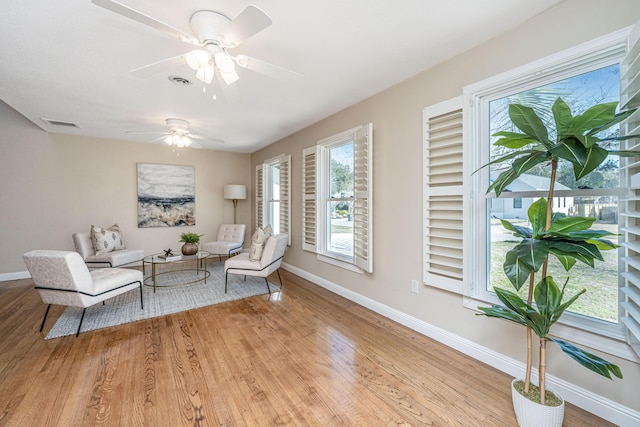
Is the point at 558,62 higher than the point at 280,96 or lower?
lower

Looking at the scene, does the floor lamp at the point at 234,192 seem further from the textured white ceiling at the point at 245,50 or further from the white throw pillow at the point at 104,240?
the textured white ceiling at the point at 245,50

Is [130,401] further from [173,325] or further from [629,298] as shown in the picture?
[629,298]

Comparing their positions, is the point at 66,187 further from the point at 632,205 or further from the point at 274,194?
the point at 632,205

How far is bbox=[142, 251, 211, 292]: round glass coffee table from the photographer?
3959 mm

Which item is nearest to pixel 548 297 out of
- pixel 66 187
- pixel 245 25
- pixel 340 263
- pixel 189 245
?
pixel 245 25

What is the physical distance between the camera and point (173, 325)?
9.24ft

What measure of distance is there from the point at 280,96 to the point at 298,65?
753 millimetres

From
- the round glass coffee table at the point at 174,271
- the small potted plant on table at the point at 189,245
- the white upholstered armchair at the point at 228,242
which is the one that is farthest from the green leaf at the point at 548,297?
the white upholstered armchair at the point at 228,242

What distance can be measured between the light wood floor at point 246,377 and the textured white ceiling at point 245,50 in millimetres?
2504

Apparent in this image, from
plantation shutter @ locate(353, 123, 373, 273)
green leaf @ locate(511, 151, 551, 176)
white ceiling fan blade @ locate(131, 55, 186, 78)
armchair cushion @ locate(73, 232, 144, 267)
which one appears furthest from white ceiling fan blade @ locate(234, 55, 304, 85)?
armchair cushion @ locate(73, 232, 144, 267)

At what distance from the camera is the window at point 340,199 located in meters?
3.18

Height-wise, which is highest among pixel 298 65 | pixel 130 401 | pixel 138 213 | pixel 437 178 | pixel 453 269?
pixel 298 65

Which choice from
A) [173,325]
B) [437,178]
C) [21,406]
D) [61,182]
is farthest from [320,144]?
[61,182]

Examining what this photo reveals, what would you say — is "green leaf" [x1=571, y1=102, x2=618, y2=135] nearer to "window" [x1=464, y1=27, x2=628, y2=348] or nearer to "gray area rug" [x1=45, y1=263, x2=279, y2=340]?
"window" [x1=464, y1=27, x2=628, y2=348]
